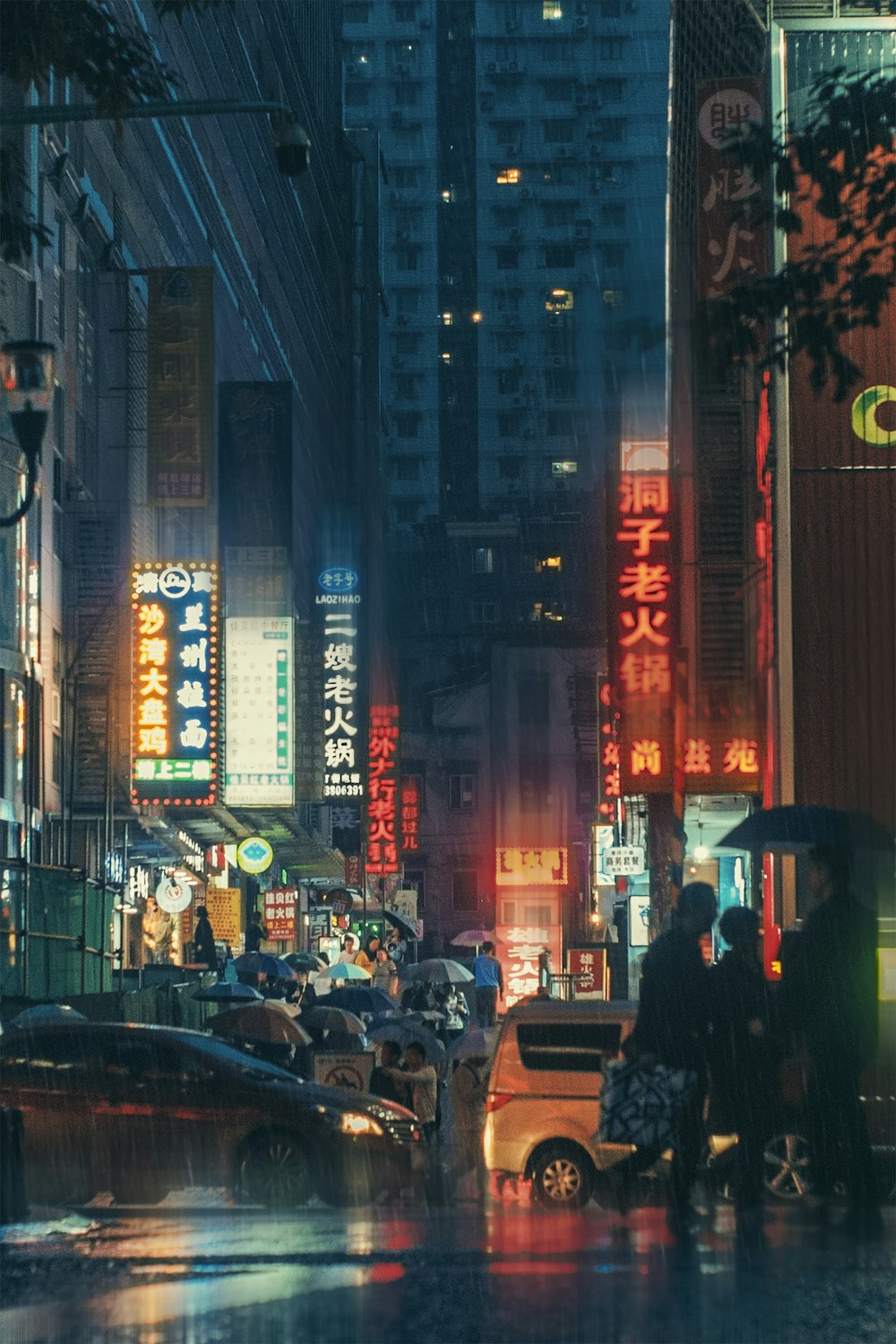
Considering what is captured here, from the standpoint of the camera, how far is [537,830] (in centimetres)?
9375

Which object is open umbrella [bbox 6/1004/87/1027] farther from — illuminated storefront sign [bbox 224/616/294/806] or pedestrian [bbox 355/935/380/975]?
illuminated storefront sign [bbox 224/616/294/806]

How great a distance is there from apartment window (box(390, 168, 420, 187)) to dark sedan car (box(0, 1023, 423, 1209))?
421 ft

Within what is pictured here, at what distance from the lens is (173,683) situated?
35.0 metres

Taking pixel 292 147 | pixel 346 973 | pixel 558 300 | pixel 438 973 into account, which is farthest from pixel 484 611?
pixel 292 147

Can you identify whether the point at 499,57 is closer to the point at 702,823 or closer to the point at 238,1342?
the point at 702,823

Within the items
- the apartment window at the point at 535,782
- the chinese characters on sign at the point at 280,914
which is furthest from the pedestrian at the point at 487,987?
the apartment window at the point at 535,782

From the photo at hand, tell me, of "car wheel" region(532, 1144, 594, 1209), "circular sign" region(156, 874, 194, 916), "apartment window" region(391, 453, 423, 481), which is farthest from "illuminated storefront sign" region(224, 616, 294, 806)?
"apartment window" region(391, 453, 423, 481)

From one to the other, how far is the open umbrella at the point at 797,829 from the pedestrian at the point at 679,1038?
495cm

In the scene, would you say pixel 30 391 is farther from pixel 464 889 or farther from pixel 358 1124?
pixel 464 889

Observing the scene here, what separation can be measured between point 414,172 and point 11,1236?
133m

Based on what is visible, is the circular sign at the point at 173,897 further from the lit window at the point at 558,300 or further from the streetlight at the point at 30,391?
the lit window at the point at 558,300

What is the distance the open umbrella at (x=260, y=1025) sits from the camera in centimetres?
2180

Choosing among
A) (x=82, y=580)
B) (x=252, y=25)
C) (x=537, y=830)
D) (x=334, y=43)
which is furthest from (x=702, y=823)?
(x=334, y=43)

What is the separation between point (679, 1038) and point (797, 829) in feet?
20.7
